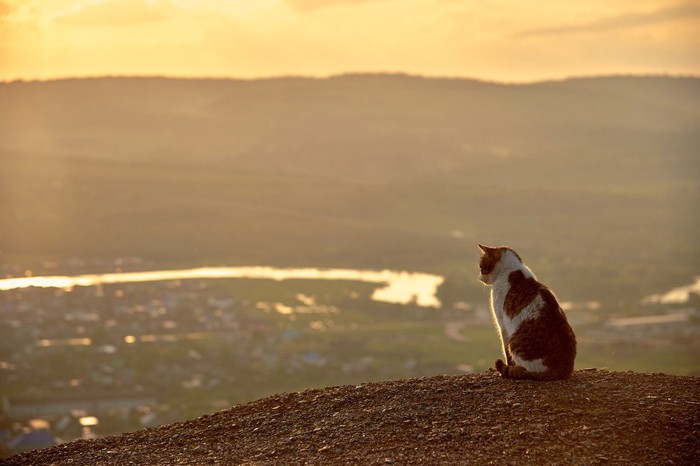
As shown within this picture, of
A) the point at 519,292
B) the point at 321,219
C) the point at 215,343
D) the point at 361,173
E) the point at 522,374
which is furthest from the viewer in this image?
the point at 361,173

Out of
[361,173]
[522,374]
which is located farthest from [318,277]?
[522,374]

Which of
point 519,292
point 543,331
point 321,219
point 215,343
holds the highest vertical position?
point 321,219

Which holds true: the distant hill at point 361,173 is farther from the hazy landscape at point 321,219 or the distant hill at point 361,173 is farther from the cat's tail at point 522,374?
the cat's tail at point 522,374

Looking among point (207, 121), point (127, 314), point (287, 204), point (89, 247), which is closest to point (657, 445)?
point (127, 314)

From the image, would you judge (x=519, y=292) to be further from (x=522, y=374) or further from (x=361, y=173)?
(x=361, y=173)

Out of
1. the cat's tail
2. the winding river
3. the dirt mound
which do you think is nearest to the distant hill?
the winding river

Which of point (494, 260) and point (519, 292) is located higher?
point (494, 260)
